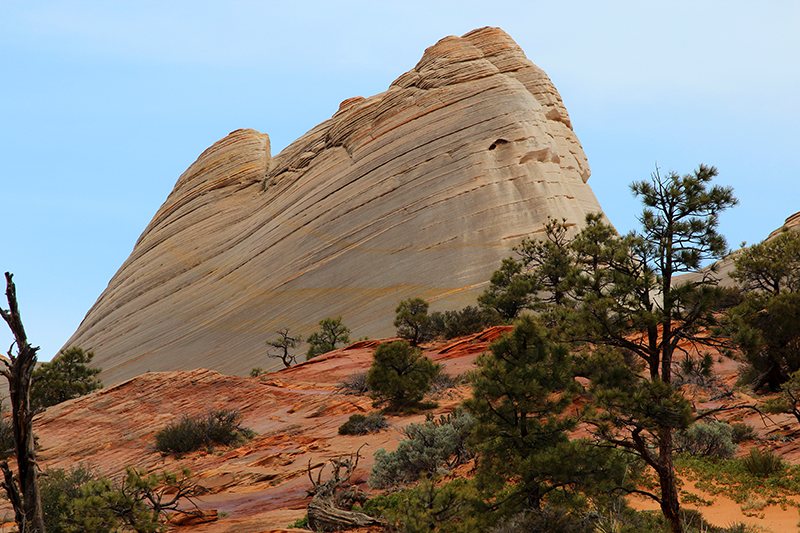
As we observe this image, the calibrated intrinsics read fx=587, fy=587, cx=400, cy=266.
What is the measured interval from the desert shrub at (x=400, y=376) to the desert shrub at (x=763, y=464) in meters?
7.76

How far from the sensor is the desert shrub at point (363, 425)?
14.0 m

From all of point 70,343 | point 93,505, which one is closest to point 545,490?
point 93,505

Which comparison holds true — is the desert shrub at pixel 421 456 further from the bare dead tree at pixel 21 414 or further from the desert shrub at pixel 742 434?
the desert shrub at pixel 742 434

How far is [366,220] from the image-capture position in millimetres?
38875

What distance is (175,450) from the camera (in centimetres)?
1563

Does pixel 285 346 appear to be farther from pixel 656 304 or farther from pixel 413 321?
pixel 656 304

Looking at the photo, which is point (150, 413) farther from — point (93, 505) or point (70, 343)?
point (70, 343)

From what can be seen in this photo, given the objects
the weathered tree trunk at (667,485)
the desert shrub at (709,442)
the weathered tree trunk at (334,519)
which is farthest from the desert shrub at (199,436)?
the weathered tree trunk at (667,485)

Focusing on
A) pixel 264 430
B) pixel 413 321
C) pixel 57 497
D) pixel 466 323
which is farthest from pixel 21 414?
pixel 466 323

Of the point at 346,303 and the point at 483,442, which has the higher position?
the point at 346,303

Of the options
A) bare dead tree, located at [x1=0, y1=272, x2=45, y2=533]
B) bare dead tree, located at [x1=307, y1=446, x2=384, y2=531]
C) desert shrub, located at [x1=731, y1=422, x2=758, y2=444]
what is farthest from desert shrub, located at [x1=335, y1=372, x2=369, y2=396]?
bare dead tree, located at [x1=0, y1=272, x2=45, y2=533]

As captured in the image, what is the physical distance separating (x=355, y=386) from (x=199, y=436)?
16.8 ft

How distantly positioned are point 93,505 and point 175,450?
27.5ft

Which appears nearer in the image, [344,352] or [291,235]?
[344,352]
